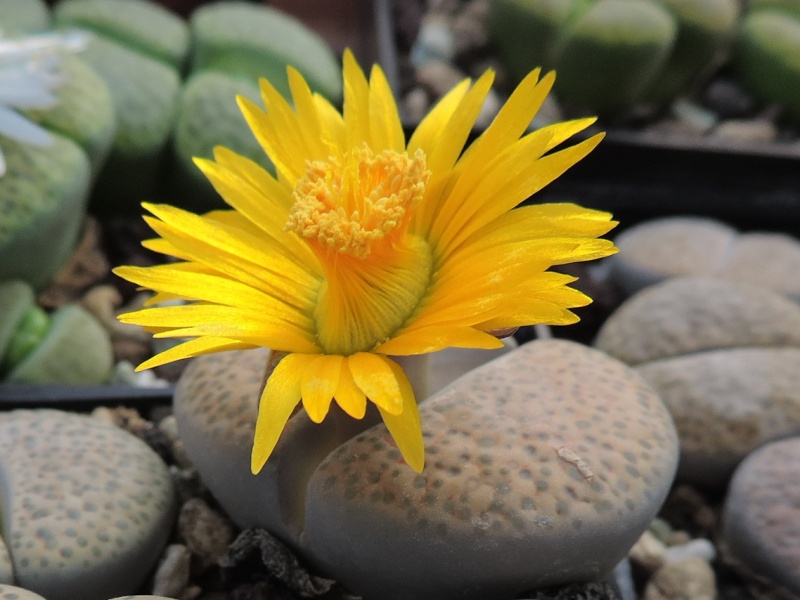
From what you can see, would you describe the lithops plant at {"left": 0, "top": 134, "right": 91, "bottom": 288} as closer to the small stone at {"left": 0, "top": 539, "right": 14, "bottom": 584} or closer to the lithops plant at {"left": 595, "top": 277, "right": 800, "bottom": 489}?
the small stone at {"left": 0, "top": 539, "right": 14, "bottom": 584}

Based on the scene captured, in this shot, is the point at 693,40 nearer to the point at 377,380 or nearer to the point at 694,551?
the point at 694,551

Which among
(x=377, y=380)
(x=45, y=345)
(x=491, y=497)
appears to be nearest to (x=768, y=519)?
(x=491, y=497)

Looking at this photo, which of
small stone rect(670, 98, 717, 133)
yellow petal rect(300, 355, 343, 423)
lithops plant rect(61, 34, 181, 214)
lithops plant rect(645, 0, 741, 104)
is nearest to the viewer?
yellow petal rect(300, 355, 343, 423)

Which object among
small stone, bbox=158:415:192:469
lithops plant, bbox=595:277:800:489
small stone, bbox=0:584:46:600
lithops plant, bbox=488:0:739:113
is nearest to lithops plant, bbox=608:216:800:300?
lithops plant, bbox=595:277:800:489

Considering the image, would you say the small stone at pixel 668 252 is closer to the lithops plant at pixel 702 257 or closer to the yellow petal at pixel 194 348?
the lithops plant at pixel 702 257

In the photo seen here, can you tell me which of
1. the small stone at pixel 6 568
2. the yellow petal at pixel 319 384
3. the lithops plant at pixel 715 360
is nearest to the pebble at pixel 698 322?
the lithops plant at pixel 715 360

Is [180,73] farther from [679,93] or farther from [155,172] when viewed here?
[679,93]
